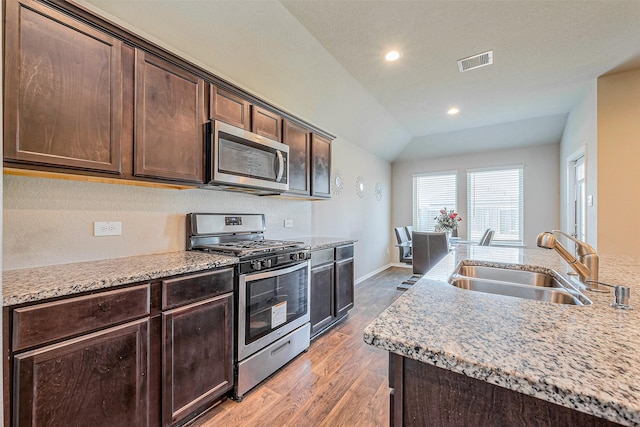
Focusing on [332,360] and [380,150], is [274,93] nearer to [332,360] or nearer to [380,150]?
[332,360]

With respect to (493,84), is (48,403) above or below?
below

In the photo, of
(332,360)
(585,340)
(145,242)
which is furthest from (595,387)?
(145,242)

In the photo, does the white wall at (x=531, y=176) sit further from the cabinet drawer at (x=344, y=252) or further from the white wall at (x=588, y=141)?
the cabinet drawer at (x=344, y=252)

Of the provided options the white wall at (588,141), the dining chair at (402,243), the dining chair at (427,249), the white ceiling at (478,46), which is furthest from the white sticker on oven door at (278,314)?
the white wall at (588,141)

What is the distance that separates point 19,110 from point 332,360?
2548 mm

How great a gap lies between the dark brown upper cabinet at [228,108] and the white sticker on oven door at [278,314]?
1.49 metres

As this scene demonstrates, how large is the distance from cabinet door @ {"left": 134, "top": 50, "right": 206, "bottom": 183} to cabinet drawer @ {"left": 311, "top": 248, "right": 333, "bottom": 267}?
49.1 inches

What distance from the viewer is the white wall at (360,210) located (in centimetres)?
414

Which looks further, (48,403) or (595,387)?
(48,403)

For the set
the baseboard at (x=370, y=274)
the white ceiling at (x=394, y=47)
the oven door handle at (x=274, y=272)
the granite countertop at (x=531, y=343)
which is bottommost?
the baseboard at (x=370, y=274)

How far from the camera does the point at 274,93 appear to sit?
9.35 ft

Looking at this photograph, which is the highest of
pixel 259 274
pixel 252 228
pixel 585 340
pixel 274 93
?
pixel 274 93

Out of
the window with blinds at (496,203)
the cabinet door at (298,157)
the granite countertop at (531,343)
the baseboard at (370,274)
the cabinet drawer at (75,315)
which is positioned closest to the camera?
the granite countertop at (531,343)

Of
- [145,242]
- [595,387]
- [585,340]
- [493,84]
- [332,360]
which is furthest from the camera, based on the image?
[493,84]
